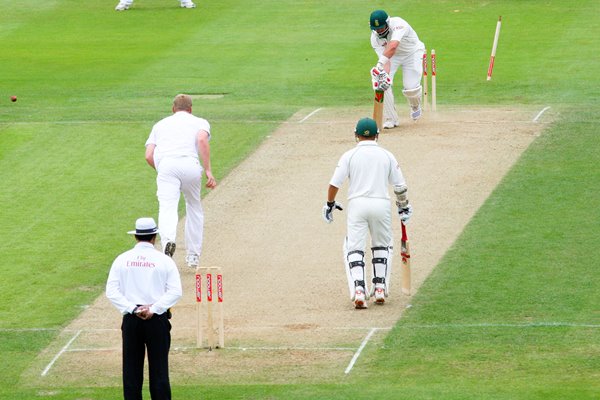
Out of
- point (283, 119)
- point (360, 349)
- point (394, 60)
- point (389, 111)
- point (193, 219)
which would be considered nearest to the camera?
point (360, 349)

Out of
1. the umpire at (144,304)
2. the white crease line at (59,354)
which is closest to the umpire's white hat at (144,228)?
the umpire at (144,304)

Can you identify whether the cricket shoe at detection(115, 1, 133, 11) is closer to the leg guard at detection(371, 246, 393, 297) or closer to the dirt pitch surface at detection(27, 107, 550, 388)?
the dirt pitch surface at detection(27, 107, 550, 388)

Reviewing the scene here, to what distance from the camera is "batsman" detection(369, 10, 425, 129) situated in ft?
75.8

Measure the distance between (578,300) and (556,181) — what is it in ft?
17.3

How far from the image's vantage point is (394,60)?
24000mm

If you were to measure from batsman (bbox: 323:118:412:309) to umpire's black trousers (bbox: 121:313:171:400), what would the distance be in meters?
3.52

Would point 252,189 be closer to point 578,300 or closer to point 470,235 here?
point 470,235

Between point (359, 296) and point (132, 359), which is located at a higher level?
point (132, 359)

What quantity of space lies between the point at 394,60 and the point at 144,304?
1256 cm

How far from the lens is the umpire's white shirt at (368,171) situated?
15328mm

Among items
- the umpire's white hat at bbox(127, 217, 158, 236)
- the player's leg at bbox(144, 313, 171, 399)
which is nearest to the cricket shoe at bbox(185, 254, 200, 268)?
the umpire's white hat at bbox(127, 217, 158, 236)

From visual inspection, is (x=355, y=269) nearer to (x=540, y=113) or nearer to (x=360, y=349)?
(x=360, y=349)

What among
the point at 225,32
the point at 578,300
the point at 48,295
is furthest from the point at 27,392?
the point at 225,32

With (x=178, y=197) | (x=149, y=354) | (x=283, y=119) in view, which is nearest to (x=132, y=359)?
(x=149, y=354)
